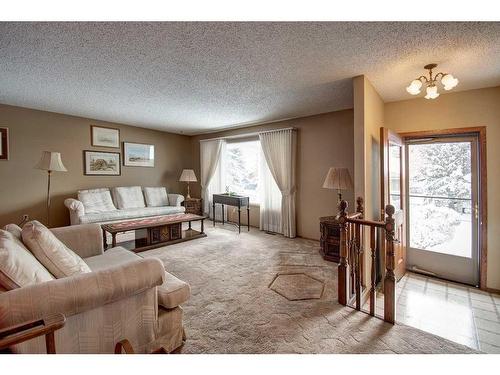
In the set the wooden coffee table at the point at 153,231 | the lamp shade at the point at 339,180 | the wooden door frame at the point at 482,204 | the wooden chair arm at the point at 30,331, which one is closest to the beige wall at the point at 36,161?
the wooden coffee table at the point at 153,231

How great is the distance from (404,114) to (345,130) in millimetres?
857

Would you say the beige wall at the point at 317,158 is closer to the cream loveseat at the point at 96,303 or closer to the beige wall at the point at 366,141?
the beige wall at the point at 366,141

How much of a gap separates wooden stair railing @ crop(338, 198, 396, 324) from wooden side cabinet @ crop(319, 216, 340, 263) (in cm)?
81

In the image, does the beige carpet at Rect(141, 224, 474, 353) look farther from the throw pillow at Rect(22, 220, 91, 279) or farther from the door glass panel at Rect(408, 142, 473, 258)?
the door glass panel at Rect(408, 142, 473, 258)

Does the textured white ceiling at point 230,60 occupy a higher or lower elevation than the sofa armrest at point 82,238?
higher


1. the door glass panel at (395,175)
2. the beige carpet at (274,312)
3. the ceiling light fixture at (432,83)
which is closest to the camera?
the beige carpet at (274,312)

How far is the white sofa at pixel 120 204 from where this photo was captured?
4117 millimetres

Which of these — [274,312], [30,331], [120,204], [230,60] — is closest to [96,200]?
[120,204]

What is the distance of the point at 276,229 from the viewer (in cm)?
480

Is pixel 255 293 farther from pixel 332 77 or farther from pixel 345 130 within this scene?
pixel 345 130

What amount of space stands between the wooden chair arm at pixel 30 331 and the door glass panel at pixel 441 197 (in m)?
3.92

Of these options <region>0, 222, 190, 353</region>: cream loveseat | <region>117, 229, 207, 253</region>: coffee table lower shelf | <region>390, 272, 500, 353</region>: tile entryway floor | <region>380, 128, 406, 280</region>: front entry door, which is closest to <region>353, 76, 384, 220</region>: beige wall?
<region>380, 128, 406, 280</region>: front entry door
